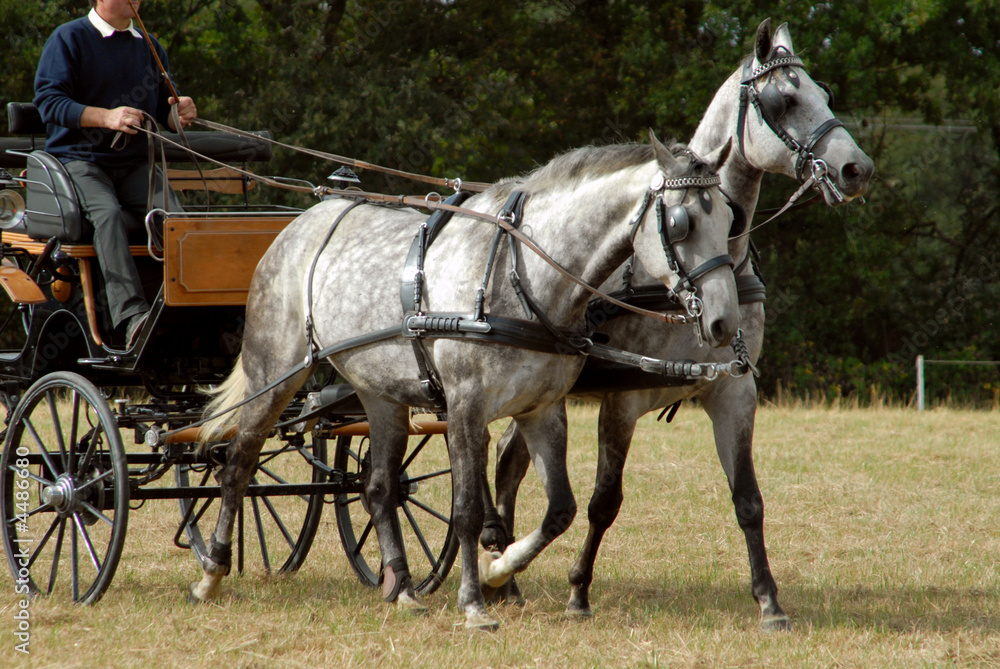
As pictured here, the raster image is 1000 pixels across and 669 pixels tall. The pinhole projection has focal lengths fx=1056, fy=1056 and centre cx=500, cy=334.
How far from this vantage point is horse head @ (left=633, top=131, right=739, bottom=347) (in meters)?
3.65

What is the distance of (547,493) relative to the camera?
4254mm

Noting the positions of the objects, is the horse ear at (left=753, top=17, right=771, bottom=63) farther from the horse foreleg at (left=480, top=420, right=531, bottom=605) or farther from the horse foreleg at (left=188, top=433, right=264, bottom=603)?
the horse foreleg at (left=188, top=433, right=264, bottom=603)

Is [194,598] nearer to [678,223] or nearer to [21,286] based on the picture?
[21,286]

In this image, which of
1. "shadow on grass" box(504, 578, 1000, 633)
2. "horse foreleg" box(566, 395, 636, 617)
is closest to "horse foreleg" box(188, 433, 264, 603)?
"shadow on grass" box(504, 578, 1000, 633)

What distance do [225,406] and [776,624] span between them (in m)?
2.67

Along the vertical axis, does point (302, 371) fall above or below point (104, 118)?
below

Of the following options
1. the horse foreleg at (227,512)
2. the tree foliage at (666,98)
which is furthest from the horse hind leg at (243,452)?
the tree foliage at (666,98)

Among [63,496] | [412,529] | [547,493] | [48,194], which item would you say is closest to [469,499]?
[547,493]

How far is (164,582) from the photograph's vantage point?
17.7 feet

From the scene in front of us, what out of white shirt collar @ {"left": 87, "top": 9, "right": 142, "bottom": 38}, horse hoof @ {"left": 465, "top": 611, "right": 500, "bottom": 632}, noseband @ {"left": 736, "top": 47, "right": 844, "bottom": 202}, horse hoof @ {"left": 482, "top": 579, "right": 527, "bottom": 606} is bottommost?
horse hoof @ {"left": 482, "top": 579, "right": 527, "bottom": 606}

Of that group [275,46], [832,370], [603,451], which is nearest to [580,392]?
[603,451]

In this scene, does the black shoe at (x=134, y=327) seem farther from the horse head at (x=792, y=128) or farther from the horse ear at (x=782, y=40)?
the horse ear at (x=782, y=40)

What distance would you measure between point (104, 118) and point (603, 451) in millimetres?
2755

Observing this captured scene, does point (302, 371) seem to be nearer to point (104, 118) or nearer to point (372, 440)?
point (372, 440)
